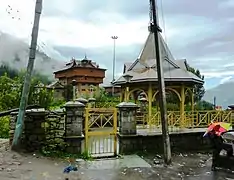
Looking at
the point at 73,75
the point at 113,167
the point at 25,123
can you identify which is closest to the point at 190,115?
the point at 113,167

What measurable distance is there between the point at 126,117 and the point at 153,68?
5.47 m

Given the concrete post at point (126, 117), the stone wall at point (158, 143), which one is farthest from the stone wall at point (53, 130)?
the stone wall at point (158, 143)

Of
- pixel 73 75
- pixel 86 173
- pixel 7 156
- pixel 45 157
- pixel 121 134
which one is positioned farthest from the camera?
pixel 73 75

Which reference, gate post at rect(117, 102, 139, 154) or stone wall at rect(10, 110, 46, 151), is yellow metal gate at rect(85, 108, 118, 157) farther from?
stone wall at rect(10, 110, 46, 151)

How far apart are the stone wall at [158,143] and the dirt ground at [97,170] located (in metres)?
1.36

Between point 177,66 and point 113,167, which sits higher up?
point 177,66

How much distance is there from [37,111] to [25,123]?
0.53 metres

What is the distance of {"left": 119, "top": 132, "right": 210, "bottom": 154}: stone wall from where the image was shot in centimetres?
1122

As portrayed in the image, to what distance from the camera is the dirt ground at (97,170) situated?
760cm

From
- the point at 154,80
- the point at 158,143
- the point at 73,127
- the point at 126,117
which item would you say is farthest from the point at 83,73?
the point at 73,127

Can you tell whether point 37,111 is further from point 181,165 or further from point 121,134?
point 181,165

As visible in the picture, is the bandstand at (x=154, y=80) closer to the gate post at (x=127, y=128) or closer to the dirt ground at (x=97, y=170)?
the gate post at (x=127, y=128)

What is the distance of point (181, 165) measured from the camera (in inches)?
379

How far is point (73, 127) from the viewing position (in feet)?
34.3
